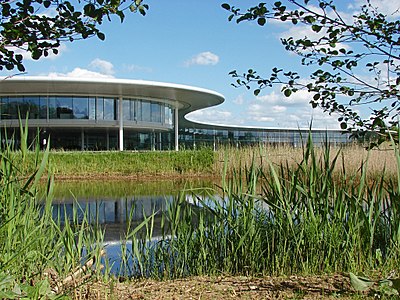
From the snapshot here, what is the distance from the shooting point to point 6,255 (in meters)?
1.93

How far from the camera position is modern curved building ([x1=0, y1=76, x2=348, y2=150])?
22.4 m

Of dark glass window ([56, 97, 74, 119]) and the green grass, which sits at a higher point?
dark glass window ([56, 97, 74, 119])

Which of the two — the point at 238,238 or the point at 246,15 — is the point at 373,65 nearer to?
the point at 246,15

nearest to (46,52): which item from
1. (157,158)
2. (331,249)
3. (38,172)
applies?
(38,172)

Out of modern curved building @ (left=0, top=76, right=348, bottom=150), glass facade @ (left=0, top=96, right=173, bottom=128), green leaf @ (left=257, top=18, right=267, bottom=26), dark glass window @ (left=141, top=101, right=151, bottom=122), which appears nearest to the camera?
green leaf @ (left=257, top=18, right=267, bottom=26)

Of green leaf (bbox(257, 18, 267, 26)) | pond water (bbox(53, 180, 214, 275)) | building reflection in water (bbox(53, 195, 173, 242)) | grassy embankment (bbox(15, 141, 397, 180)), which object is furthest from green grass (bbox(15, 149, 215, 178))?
green leaf (bbox(257, 18, 267, 26))

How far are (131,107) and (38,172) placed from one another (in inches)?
949

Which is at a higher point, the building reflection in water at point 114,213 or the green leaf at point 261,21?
the green leaf at point 261,21

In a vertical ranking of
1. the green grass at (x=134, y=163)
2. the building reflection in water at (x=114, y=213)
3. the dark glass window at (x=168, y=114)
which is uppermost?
the dark glass window at (x=168, y=114)

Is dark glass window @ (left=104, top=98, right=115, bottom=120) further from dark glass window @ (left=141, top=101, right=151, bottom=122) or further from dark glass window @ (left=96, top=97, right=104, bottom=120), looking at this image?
dark glass window @ (left=141, top=101, right=151, bottom=122)

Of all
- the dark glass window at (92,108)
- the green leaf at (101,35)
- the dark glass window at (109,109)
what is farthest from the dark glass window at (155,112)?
the green leaf at (101,35)

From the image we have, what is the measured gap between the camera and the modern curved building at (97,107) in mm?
22391

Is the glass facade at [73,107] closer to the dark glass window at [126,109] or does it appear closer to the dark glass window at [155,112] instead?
the dark glass window at [126,109]

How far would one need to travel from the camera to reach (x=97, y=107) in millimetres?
24906
